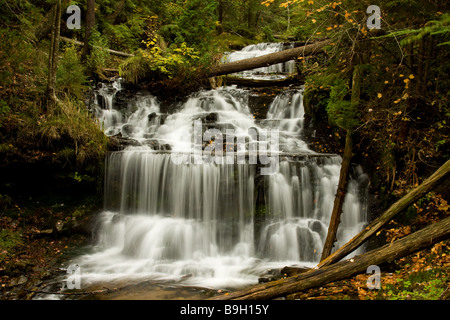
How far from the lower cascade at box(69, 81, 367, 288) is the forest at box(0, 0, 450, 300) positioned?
1.20 ft

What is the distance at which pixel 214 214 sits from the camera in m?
7.62

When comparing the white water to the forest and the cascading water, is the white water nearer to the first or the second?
the forest

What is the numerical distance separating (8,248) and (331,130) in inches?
337

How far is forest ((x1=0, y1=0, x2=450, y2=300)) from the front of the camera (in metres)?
4.31

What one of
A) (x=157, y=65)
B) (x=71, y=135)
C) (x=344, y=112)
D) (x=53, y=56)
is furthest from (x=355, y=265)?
(x=157, y=65)

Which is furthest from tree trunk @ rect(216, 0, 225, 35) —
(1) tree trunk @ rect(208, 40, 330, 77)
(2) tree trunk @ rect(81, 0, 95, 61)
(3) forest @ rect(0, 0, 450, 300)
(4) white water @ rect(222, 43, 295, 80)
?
(2) tree trunk @ rect(81, 0, 95, 61)

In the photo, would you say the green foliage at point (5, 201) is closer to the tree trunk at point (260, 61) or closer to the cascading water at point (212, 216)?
the cascading water at point (212, 216)

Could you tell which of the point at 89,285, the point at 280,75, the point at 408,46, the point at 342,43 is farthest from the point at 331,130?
the point at 89,285

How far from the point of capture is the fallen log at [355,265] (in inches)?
135

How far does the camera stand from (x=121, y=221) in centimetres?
765

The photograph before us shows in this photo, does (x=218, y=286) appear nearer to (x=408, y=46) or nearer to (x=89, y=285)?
(x=89, y=285)

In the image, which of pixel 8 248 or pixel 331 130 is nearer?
pixel 8 248

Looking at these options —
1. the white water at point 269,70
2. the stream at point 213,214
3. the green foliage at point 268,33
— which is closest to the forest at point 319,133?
the stream at point 213,214

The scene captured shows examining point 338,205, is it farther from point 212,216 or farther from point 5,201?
point 5,201
